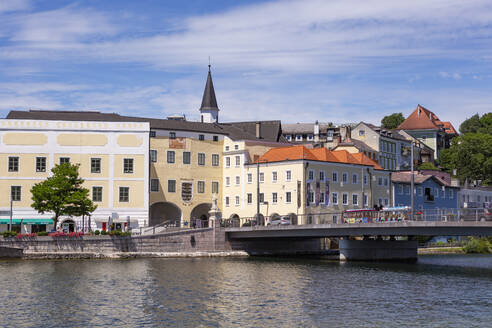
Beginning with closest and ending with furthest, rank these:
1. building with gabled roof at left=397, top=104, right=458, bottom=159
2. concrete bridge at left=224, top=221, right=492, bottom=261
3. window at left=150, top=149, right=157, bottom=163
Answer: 1. concrete bridge at left=224, top=221, right=492, bottom=261
2. window at left=150, top=149, right=157, bottom=163
3. building with gabled roof at left=397, top=104, right=458, bottom=159

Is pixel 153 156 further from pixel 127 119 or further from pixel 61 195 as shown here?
pixel 61 195

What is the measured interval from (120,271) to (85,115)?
44925 mm

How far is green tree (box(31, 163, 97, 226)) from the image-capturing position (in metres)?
82.1

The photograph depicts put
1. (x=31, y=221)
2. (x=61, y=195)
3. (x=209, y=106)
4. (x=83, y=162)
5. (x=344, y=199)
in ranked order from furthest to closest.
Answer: (x=209, y=106) → (x=344, y=199) → (x=83, y=162) → (x=31, y=221) → (x=61, y=195)

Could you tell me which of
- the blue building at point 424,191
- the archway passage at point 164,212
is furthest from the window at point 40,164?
the blue building at point 424,191

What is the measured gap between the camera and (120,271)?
62.9 meters

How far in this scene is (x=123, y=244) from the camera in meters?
79.9

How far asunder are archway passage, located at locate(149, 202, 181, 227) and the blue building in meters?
34.2

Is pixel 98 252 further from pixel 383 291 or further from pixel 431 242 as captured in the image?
pixel 431 242

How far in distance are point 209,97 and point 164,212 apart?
39.6 m

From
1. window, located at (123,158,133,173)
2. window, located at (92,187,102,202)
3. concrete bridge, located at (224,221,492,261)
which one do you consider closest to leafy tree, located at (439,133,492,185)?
concrete bridge, located at (224,221,492,261)

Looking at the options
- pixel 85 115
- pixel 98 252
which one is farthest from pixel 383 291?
pixel 85 115

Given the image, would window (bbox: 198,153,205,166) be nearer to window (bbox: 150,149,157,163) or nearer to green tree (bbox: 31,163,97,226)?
window (bbox: 150,149,157,163)

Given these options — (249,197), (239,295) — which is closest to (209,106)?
(249,197)
